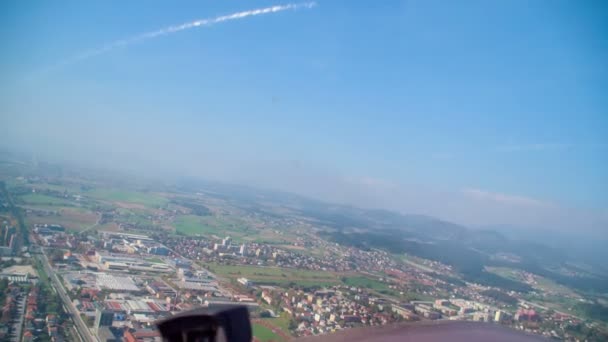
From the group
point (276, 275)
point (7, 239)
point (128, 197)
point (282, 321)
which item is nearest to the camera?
point (282, 321)

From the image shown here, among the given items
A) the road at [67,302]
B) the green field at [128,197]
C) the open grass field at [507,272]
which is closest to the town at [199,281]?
the road at [67,302]

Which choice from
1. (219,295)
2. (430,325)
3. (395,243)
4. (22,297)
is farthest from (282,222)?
(430,325)

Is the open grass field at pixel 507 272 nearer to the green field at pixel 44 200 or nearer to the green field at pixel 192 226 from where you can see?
the green field at pixel 192 226

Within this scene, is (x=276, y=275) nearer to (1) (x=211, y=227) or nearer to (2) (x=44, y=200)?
(1) (x=211, y=227)

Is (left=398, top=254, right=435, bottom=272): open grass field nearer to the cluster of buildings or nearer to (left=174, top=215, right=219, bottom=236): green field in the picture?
(left=174, top=215, right=219, bottom=236): green field

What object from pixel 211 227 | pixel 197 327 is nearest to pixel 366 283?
pixel 211 227

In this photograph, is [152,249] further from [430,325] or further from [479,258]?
[479,258]
